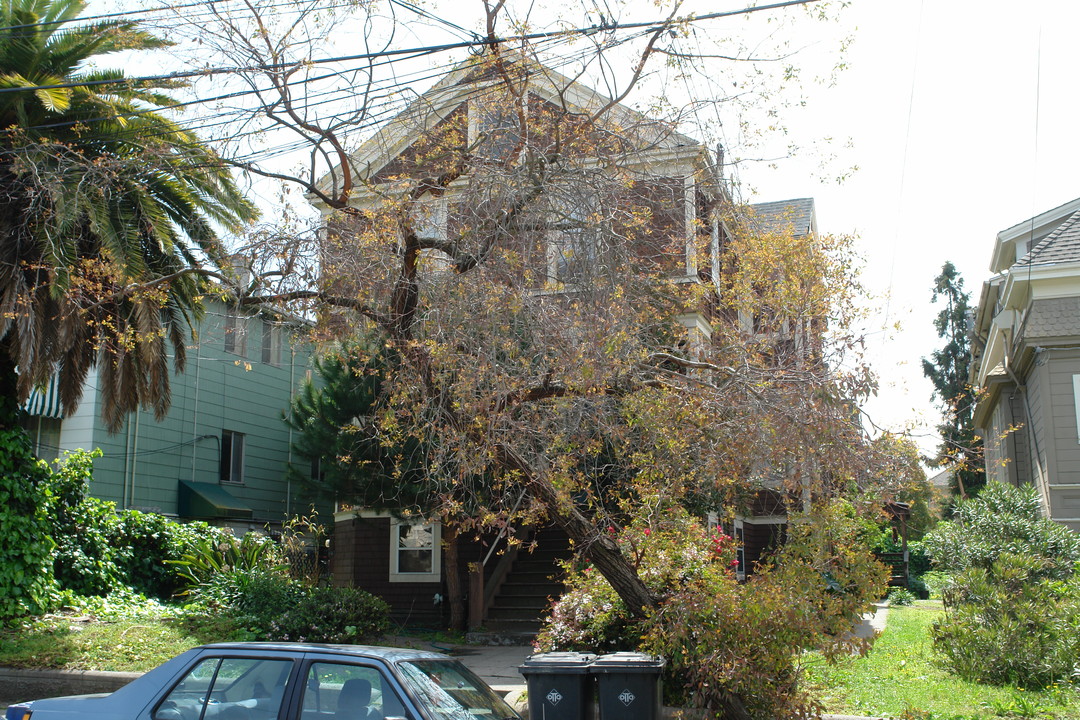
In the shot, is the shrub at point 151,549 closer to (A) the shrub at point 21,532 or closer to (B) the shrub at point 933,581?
(A) the shrub at point 21,532

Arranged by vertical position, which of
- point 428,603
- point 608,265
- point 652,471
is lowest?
point 428,603

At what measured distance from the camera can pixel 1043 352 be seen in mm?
16797

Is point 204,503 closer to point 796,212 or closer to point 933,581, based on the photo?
point 796,212

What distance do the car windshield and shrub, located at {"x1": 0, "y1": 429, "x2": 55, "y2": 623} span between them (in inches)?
394

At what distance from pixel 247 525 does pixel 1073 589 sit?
65.7 ft

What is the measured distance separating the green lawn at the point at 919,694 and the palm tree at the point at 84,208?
8925 millimetres

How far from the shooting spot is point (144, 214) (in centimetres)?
1383

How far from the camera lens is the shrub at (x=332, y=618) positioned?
1364 centimetres

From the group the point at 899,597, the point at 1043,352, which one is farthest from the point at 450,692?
the point at 899,597

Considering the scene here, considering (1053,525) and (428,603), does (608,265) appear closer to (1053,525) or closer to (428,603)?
(1053,525)

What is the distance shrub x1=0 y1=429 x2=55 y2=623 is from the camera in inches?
534

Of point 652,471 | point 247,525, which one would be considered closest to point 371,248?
point 652,471

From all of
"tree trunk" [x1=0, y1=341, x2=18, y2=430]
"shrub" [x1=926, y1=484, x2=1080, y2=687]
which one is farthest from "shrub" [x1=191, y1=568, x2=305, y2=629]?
"shrub" [x1=926, y1=484, x2=1080, y2=687]

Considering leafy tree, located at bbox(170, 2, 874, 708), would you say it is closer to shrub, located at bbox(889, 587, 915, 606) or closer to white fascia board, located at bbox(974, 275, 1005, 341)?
white fascia board, located at bbox(974, 275, 1005, 341)
